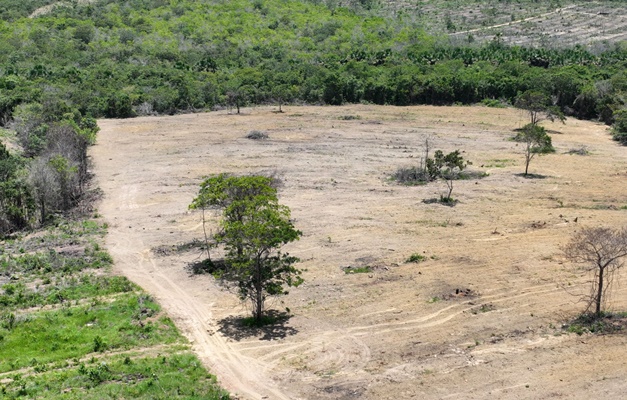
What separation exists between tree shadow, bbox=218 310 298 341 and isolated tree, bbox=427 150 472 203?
1964cm

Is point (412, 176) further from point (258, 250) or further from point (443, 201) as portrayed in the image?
point (258, 250)

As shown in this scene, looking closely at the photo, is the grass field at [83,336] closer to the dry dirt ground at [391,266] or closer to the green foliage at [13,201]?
the dry dirt ground at [391,266]

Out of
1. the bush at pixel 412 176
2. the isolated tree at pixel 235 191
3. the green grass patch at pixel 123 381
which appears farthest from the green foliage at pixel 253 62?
the green grass patch at pixel 123 381

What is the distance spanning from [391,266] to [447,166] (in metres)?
17.4

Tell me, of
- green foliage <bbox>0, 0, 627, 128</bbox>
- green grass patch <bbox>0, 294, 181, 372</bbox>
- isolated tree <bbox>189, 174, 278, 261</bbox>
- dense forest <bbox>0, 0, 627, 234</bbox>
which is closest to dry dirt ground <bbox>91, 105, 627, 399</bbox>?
green grass patch <bbox>0, 294, 181, 372</bbox>

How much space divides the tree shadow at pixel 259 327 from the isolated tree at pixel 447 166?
64.4ft

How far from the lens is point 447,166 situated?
4850cm

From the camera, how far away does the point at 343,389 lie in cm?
2203

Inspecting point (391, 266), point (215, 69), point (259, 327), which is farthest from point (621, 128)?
point (215, 69)

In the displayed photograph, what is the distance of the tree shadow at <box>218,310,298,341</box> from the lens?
2602 centimetres

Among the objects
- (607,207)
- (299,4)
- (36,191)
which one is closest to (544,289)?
(607,207)

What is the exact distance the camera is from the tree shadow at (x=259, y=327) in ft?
85.4

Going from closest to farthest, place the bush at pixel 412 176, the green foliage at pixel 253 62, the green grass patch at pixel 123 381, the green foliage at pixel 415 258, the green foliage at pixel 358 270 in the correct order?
the green grass patch at pixel 123 381 → the green foliage at pixel 358 270 → the green foliage at pixel 415 258 → the bush at pixel 412 176 → the green foliage at pixel 253 62

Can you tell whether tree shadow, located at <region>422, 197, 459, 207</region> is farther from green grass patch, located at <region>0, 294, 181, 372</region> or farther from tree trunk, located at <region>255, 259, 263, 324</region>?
green grass patch, located at <region>0, 294, 181, 372</region>
